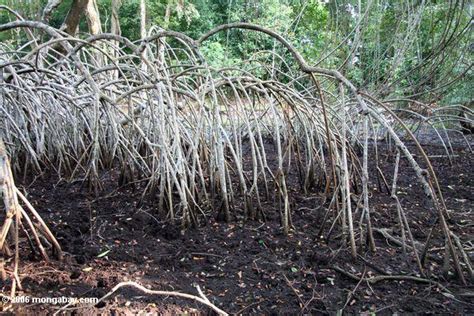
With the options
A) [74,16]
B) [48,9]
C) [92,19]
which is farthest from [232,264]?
[92,19]

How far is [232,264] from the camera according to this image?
2.08 m

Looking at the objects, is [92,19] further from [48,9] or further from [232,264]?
[232,264]

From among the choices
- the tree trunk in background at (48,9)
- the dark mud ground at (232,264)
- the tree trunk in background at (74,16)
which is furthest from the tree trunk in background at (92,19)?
the dark mud ground at (232,264)

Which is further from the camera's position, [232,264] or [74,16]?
[74,16]

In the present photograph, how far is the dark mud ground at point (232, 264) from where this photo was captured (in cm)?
171

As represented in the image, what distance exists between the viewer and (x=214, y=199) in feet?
9.18

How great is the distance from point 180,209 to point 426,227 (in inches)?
60.2

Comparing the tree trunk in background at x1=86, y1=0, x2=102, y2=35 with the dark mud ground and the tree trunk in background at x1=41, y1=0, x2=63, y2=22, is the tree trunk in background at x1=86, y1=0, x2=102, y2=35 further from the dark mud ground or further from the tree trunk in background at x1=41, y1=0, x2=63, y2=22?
the dark mud ground

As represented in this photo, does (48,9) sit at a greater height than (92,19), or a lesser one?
lesser

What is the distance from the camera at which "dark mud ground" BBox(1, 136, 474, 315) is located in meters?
1.71

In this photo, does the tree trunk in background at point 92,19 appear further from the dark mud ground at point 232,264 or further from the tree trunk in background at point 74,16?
the dark mud ground at point 232,264

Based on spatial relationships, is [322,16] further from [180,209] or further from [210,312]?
[210,312]

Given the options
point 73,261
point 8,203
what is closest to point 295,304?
point 73,261

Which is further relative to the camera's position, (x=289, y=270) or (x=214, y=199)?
(x=214, y=199)
